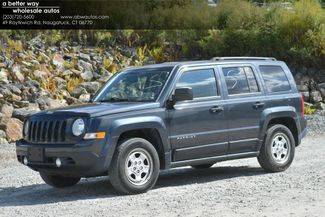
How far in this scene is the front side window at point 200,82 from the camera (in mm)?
9844

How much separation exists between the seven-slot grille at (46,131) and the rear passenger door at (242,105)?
2.62m

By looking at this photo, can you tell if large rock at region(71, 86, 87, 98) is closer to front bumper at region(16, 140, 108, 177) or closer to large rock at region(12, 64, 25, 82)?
large rock at region(12, 64, 25, 82)

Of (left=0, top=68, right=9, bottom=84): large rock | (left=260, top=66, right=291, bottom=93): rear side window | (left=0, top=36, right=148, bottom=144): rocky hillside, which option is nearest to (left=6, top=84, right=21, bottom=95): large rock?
(left=0, top=36, right=148, bottom=144): rocky hillside

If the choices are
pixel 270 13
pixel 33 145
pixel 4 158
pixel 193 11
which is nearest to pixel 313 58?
pixel 270 13

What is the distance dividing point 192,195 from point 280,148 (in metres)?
2.63

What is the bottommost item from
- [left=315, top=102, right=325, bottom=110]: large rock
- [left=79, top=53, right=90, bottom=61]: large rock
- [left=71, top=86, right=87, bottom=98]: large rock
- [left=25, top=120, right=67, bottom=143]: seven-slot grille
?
[left=315, top=102, right=325, bottom=110]: large rock

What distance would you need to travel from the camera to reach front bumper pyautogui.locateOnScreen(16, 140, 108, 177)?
8.67 m

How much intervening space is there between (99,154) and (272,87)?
3.61 m

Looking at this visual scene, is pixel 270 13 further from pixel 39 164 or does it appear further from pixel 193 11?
pixel 39 164

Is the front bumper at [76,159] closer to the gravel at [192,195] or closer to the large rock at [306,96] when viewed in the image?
the gravel at [192,195]

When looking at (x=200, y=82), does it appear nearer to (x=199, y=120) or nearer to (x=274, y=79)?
(x=199, y=120)

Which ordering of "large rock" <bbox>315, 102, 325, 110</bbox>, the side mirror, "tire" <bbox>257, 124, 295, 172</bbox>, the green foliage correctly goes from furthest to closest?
the green foliage → "large rock" <bbox>315, 102, 325, 110</bbox> → "tire" <bbox>257, 124, 295, 172</bbox> → the side mirror

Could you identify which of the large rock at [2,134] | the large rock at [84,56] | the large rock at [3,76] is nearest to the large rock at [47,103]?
the large rock at [3,76]

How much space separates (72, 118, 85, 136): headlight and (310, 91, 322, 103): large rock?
55.5ft
